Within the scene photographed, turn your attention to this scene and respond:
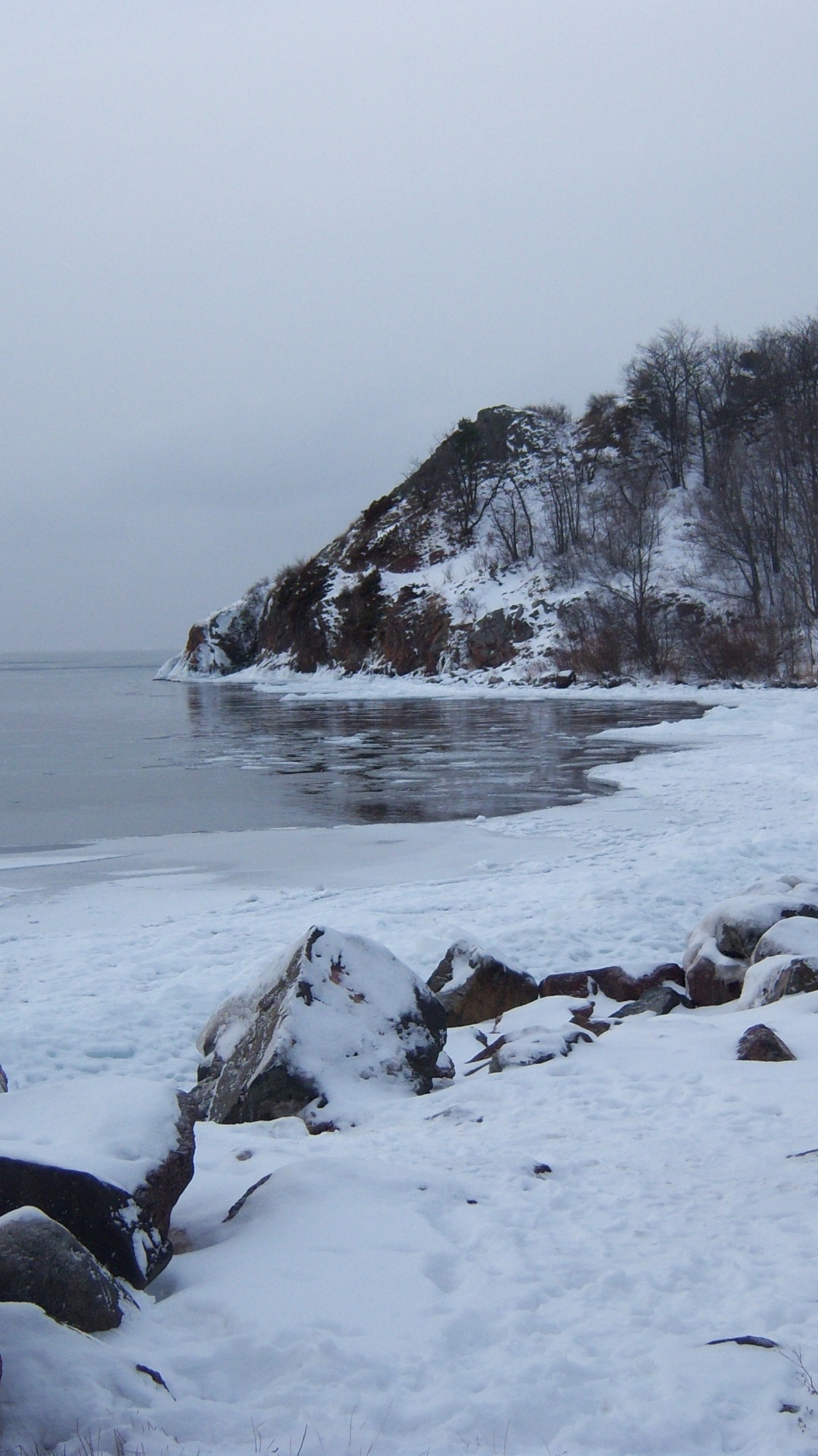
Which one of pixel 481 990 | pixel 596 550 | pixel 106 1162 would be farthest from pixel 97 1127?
pixel 596 550

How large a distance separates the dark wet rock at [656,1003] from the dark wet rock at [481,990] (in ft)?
2.40

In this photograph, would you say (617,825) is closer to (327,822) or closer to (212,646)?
(327,822)

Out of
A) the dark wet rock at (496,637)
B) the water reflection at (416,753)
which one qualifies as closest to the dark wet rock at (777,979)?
the water reflection at (416,753)

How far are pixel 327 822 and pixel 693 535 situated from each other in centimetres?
4858

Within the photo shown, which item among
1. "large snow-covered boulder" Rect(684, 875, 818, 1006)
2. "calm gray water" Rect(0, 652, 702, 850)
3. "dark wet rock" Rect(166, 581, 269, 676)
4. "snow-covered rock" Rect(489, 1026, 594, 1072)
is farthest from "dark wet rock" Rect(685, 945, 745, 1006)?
"dark wet rock" Rect(166, 581, 269, 676)

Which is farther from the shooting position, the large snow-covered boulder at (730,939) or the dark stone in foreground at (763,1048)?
the large snow-covered boulder at (730,939)

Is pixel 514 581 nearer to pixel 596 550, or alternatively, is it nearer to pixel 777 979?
pixel 596 550

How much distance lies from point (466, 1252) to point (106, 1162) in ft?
4.14

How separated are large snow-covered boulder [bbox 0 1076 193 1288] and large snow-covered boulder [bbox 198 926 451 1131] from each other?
1.48 m

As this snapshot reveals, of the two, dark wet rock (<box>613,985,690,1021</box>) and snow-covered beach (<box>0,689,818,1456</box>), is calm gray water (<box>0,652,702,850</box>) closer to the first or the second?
snow-covered beach (<box>0,689,818,1456</box>)

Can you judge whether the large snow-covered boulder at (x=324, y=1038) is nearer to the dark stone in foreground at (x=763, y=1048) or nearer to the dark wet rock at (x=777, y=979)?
the dark stone in foreground at (x=763, y=1048)

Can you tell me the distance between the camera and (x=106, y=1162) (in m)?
3.38

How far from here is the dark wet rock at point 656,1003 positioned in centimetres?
686

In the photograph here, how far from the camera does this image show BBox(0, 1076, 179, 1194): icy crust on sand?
335 cm
